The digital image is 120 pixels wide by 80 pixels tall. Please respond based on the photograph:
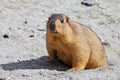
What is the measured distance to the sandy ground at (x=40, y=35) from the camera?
8.18 metres

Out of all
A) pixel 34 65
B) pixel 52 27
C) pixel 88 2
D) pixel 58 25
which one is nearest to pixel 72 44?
pixel 58 25

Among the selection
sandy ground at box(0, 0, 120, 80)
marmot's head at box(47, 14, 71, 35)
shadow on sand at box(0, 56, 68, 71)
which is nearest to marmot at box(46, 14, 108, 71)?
marmot's head at box(47, 14, 71, 35)

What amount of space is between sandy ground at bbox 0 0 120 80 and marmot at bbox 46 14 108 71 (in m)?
0.24

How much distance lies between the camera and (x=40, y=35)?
11305 mm

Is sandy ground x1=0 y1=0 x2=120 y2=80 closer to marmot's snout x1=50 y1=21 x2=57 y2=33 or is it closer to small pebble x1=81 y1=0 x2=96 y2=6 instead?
small pebble x1=81 y1=0 x2=96 y2=6

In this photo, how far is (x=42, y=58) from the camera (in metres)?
9.62

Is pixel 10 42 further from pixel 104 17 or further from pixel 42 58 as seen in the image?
pixel 104 17

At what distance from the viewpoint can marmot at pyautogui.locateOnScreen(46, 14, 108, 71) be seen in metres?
8.09

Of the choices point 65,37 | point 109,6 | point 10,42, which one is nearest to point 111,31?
point 109,6

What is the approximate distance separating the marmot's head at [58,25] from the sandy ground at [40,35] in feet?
2.42

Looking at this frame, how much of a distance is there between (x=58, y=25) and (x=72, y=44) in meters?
0.51

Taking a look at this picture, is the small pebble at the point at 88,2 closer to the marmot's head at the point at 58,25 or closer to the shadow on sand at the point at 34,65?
the shadow on sand at the point at 34,65

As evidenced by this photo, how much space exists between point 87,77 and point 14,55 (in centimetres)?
237

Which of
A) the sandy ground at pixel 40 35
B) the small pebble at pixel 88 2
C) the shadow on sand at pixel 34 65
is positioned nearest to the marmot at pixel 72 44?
the shadow on sand at pixel 34 65
